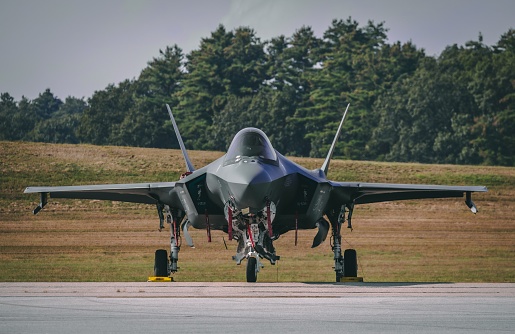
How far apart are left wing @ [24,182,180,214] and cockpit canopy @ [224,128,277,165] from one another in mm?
2850

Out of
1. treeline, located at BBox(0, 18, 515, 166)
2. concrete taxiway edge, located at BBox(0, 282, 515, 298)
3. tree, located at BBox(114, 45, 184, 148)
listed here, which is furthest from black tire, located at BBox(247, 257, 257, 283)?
tree, located at BBox(114, 45, 184, 148)

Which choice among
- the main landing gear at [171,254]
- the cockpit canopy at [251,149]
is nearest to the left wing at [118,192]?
the main landing gear at [171,254]

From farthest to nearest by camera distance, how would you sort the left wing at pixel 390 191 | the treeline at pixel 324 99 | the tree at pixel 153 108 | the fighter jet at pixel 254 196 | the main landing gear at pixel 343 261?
1. the tree at pixel 153 108
2. the treeline at pixel 324 99
3. the main landing gear at pixel 343 261
4. the left wing at pixel 390 191
5. the fighter jet at pixel 254 196

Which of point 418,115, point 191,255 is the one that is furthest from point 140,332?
point 418,115

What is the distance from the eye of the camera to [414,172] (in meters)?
57.0

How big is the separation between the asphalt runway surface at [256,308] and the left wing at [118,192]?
13.0 ft

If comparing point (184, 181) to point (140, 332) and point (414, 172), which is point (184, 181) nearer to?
point (140, 332)

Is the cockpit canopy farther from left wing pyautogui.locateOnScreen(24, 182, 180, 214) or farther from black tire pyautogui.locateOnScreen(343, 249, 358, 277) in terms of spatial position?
black tire pyautogui.locateOnScreen(343, 249, 358, 277)

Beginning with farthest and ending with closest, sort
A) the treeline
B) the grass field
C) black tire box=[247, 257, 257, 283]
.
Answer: the treeline
the grass field
black tire box=[247, 257, 257, 283]

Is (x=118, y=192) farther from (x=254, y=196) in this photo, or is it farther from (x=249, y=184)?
(x=249, y=184)

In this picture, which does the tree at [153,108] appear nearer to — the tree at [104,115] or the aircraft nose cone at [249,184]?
the tree at [104,115]

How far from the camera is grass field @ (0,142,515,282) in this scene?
1190 inches

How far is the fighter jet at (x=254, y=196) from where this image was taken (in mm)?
17938

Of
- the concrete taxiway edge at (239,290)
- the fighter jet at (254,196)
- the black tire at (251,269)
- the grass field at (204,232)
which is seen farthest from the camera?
the grass field at (204,232)
